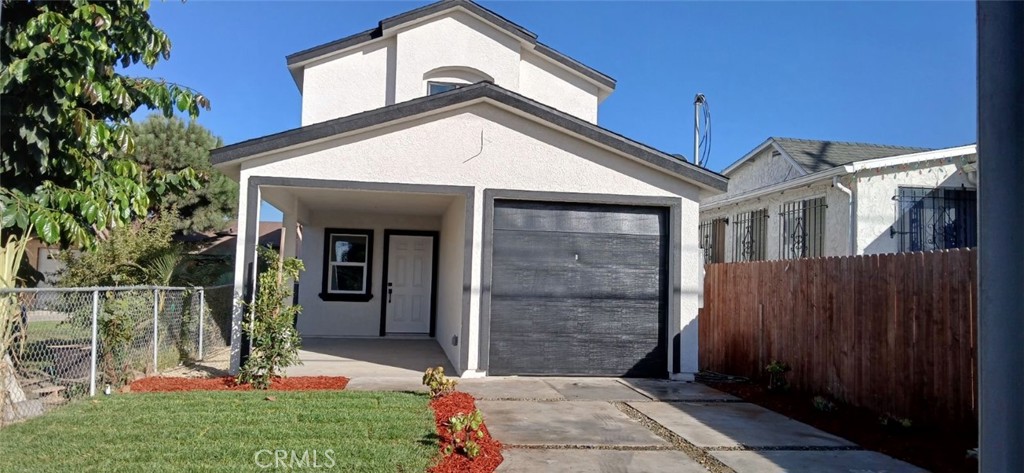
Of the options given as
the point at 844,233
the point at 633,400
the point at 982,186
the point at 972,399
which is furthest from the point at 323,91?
the point at 982,186

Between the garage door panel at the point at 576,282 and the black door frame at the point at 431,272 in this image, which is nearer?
the garage door panel at the point at 576,282

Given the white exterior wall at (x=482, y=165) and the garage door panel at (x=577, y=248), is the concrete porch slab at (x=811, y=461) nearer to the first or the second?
the white exterior wall at (x=482, y=165)

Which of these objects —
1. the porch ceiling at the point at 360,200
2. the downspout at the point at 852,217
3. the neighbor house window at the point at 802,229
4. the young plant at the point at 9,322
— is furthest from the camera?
the neighbor house window at the point at 802,229

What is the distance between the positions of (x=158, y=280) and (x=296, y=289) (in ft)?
12.5

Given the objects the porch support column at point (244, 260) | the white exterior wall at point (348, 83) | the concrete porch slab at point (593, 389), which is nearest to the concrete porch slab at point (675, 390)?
the concrete porch slab at point (593, 389)

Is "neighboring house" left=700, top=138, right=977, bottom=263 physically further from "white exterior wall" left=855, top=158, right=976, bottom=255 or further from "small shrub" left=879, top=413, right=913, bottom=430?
"small shrub" left=879, top=413, right=913, bottom=430

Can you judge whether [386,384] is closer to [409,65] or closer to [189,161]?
[409,65]

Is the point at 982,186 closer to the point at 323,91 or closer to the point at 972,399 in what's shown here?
the point at 972,399

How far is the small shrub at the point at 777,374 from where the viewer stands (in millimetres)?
8602

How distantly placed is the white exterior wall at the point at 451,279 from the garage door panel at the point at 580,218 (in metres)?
0.77

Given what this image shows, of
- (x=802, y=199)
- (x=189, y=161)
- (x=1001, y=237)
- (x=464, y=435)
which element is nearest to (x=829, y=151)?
(x=802, y=199)

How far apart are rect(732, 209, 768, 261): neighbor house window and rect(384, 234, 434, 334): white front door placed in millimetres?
7558

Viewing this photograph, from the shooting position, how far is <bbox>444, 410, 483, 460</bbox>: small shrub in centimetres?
513

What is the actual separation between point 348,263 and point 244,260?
5.80 m
